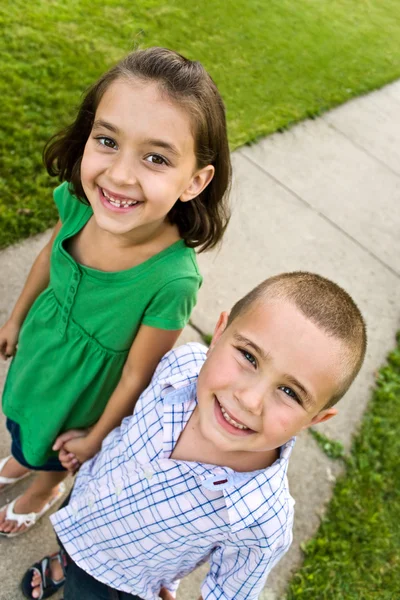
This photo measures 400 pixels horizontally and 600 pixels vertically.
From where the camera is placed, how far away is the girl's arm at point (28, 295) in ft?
6.71

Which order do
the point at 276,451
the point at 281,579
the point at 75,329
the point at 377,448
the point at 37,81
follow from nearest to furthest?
the point at 276,451, the point at 75,329, the point at 281,579, the point at 377,448, the point at 37,81

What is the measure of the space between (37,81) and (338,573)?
382 centimetres

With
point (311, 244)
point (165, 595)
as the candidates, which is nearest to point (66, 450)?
point (165, 595)

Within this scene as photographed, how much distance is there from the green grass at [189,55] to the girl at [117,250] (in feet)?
4.27

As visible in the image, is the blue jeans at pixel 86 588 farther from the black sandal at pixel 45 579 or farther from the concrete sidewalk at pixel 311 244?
the concrete sidewalk at pixel 311 244

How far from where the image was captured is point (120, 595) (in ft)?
5.91

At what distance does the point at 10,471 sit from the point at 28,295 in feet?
2.48

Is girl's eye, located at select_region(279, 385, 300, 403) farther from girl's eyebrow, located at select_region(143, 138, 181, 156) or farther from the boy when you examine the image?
girl's eyebrow, located at select_region(143, 138, 181, 156)

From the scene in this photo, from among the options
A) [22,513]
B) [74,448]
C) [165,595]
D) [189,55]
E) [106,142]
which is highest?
[106,142]

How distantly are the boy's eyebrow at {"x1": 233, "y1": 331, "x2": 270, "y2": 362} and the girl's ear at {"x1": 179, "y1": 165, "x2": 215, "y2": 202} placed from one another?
0.48 m

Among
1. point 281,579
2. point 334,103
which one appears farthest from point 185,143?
point 334,103

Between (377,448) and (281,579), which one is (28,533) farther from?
(377,448)

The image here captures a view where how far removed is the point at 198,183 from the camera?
1718mm

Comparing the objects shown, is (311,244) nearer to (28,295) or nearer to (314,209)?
(314,209)
